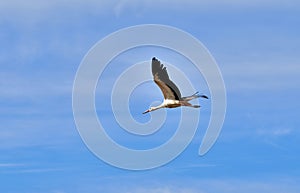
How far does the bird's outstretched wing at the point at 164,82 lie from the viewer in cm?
10094

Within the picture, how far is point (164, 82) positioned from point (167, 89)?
2.41 ft

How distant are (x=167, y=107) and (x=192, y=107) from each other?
2.32 m

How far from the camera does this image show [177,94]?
10225 centimetres

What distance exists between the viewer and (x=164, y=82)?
101688mm

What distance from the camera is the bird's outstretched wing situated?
100938mm

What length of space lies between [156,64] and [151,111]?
18.5 ft

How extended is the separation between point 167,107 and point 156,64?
13.0 feet

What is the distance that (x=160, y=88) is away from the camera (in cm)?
10244

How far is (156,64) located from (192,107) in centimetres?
364

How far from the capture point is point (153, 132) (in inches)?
4028

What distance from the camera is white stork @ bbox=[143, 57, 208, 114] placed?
331 ft

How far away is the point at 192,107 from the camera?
102000 mm

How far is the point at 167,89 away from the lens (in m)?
102

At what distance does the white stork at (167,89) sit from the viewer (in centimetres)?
10094
